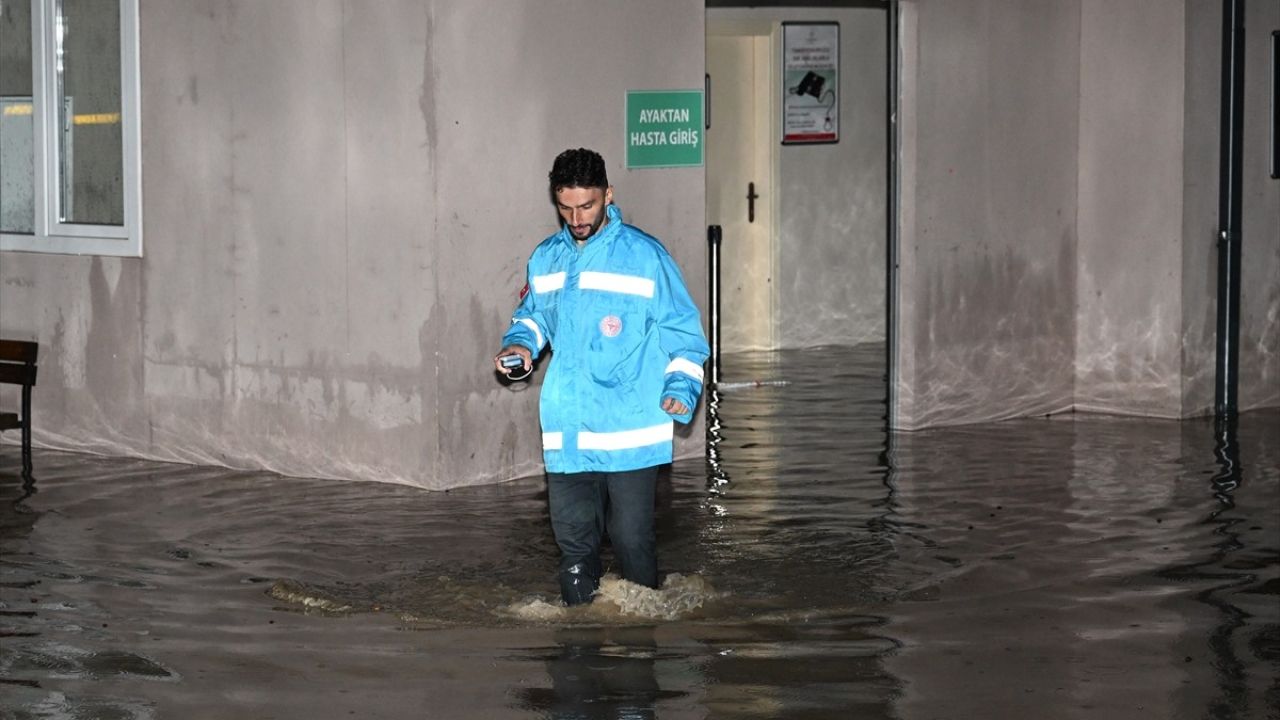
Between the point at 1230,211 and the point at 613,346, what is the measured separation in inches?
277

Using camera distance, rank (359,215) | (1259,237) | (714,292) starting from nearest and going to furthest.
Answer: (359,215) < (1259,237) < (714,292)

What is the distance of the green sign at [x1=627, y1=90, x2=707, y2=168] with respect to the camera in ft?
34.0

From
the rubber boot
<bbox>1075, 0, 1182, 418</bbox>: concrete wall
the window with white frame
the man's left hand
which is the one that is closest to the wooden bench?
the window with white frame

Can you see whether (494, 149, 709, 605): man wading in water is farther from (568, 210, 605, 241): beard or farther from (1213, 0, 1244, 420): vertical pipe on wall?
(1213, 0, 1244, 420): vertical pipe on wall

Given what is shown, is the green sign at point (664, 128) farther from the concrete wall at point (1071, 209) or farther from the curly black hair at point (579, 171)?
the curly black hair at point (579, 171)

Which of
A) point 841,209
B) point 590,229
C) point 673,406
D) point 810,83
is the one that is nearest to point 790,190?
point 841,209

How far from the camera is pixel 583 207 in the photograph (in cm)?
640

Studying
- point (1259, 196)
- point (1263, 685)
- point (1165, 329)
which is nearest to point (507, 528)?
point (1263, 685)

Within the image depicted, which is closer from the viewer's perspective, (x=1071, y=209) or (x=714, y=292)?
(x=1071, y=209)

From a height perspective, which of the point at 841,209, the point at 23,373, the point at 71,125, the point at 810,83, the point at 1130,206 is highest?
the point at 810,83

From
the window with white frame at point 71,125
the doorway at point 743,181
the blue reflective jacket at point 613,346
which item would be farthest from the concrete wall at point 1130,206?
the blue reflective jacket at point 613,346

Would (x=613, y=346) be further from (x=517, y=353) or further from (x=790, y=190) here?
(x=790, y=190)

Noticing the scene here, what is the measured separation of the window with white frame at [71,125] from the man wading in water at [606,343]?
4849 mm

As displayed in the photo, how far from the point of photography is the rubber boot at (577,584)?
22.3 feet
